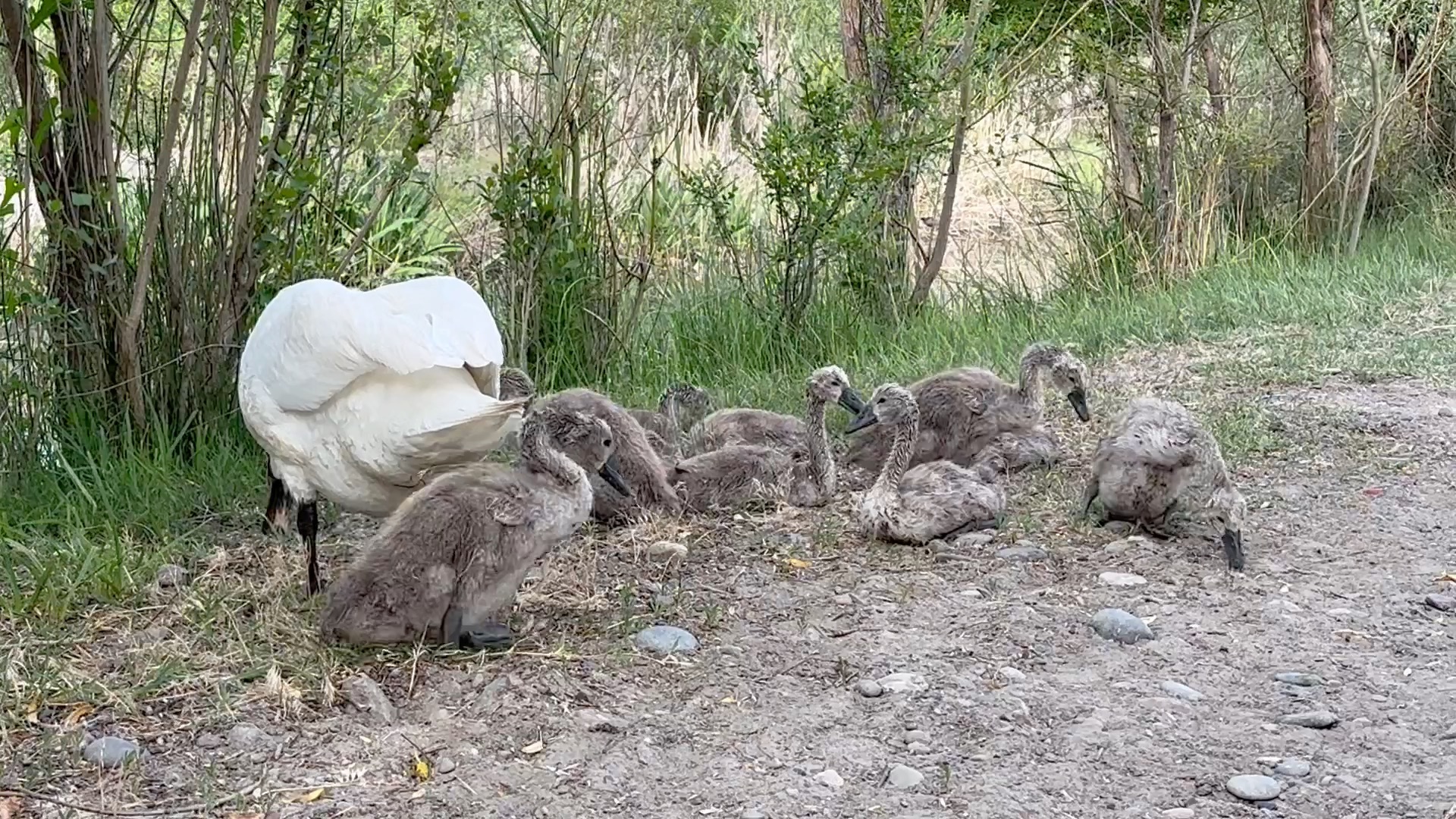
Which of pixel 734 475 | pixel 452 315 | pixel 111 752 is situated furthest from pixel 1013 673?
pixel 111 752

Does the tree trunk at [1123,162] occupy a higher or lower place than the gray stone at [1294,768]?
higher

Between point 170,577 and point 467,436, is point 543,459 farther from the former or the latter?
point 170,577

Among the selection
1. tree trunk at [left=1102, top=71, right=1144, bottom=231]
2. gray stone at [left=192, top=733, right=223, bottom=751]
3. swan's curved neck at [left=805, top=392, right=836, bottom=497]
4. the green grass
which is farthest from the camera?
tree trunk at [left=1102, top=71, right=1144, bottom=231]

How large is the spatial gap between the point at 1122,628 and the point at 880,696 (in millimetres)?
812

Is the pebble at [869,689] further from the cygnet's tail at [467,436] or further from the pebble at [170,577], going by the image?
the pebble at [170,577]

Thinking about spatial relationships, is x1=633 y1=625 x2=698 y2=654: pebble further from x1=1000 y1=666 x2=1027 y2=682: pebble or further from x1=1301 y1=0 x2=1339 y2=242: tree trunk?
x1=1301 y1=0 x2=1339 y2=242: tree trunk

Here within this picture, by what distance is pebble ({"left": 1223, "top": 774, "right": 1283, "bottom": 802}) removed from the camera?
3.22m

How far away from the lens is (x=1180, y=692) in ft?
12.4

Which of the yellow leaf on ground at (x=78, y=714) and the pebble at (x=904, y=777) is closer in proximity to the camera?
the pebble at (x=904, y=777)

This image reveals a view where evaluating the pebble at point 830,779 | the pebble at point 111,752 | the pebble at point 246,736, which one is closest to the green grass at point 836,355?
the pebble at point 111,752

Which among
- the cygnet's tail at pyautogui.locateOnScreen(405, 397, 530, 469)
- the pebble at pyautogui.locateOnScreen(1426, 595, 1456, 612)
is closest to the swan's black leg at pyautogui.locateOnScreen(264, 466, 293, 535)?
the cygnet's tail at pyautogui.locateOnScreen(405, 397, 530, 469)

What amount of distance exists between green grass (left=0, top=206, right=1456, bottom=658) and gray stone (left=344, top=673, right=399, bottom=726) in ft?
3.42

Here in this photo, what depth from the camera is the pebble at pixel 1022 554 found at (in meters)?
4.80

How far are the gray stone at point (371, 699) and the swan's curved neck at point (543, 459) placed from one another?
756 mm
